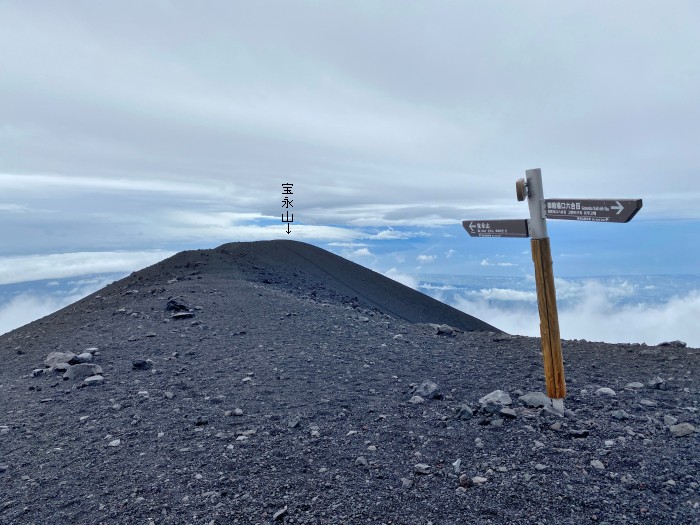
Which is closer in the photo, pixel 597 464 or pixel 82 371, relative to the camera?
pixel 597 464

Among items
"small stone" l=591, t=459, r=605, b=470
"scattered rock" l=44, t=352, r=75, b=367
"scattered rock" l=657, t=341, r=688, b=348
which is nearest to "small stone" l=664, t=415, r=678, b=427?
"small stone" l=591, t=459, r=605, b=470

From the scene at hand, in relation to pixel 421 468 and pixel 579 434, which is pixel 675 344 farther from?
pixel 421 468

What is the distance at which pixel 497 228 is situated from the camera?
745 cm

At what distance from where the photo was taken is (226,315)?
12.7 m

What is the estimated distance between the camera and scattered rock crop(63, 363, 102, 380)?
355 inches

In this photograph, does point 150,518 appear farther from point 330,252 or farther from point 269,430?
point 330,252

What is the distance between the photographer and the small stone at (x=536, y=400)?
7078 mm

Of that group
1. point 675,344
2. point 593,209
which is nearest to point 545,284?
point 593,209

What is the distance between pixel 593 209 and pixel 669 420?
2735mm

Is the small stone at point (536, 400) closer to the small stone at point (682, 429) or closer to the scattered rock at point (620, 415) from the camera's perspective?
the scattered rock at point (620, 415)

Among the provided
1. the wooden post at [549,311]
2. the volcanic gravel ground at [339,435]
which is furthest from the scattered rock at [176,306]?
the wooden post at [549,311]

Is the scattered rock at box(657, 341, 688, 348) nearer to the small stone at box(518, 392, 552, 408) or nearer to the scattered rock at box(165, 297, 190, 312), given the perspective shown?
the small stone at box(518, 392, 552, 408)

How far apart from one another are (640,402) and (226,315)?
8.69 metres

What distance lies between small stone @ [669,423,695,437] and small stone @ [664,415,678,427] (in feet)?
0.54
